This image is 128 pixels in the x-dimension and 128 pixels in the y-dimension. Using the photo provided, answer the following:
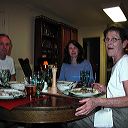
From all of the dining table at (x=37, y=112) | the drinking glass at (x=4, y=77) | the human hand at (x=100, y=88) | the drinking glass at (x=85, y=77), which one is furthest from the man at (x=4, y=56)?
the dining table at (x=37, y=112)

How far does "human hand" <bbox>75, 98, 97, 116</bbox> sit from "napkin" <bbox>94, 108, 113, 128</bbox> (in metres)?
0.18

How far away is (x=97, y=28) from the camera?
7574mm

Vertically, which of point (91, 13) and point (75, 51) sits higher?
point (91, 13)

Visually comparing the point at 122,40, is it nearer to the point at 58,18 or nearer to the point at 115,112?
the point at 115,112

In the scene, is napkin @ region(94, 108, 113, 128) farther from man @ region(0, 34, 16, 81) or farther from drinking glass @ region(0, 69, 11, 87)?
man @ region(0, 34, 16, 81)

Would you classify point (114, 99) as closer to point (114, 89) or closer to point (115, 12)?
point (114, 89)

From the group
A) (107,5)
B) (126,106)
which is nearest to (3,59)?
(126,106)

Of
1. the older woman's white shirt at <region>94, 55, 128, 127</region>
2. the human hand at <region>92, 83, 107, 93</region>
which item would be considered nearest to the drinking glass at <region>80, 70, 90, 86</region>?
the human hand at <region>92, 83, 107, 93</region>

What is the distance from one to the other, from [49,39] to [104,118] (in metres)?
4.54

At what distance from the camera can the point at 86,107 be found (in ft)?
4.36

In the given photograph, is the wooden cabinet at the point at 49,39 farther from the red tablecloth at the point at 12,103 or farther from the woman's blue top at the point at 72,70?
the red tablecloth at the point at 12,103

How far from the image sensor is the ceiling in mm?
4734

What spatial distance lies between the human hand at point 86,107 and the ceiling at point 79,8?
3565mm

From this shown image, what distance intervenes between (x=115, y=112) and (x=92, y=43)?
26.8ft
